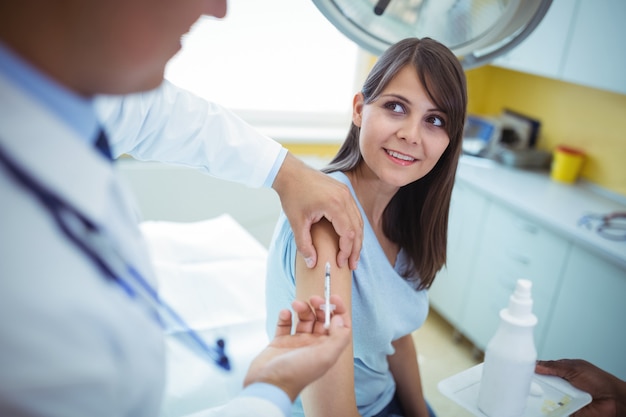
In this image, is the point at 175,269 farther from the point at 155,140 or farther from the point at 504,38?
the point at 504,38

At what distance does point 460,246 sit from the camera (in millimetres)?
2729

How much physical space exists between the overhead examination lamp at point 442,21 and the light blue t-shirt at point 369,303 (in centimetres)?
33

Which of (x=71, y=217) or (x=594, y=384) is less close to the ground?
(x=71, y=217)

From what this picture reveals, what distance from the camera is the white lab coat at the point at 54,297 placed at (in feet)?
1.28

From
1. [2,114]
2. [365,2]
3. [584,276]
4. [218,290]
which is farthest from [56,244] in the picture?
[584,276]

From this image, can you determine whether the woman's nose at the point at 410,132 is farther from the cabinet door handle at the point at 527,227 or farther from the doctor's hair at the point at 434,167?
the cabinet door handle at the point at 527,227

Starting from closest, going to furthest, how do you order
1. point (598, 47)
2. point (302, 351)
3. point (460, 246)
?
point (302, 351) → point (598, 47) → point (460, 246)

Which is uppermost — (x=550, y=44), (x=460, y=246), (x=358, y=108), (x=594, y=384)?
(x=550, y=44)

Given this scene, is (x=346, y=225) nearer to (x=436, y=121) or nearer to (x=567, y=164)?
(x=436, y=121)

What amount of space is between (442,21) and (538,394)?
701mm

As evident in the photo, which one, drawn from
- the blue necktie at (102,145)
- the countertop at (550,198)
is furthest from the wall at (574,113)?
the blue necktie at (102,145)

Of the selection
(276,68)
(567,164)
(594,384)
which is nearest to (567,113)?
(567,164)

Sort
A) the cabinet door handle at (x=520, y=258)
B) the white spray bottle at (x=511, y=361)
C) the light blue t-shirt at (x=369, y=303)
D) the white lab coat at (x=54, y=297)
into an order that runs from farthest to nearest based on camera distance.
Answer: the cabinet door handle at (x=520, y=258)
the light blue t-shirt at (x=369, y=303)
the white spray bottle at (x=511, y=361)
the white lab coat at (x=54, y=297)

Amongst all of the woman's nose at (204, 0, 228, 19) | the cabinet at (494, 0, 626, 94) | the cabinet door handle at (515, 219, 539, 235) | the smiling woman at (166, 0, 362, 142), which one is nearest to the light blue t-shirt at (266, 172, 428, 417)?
the woman's nose at (204, 0, 228, 19)
